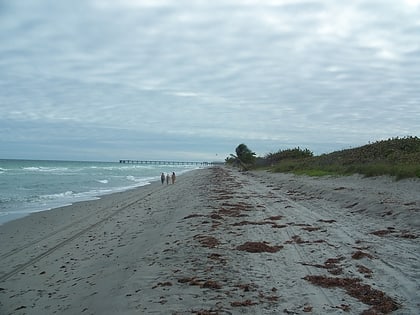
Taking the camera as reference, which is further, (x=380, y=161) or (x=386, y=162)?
(x=380, y=161)

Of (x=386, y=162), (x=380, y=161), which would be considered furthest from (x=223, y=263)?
(x=380, y=161)

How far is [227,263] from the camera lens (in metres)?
7.90

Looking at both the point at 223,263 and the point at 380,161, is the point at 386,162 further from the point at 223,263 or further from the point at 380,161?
the point at 223,263

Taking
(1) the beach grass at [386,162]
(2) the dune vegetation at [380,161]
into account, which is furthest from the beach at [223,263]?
(2) the dune vegetation at [380,161]

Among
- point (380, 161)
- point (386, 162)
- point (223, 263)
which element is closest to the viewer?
point (223, 263)

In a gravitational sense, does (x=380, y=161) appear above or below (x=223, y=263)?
above

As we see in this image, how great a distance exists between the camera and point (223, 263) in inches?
311

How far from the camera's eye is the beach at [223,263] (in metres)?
5.91

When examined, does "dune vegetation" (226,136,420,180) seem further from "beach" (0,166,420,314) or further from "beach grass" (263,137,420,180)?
"beach" (0,166,420,314)

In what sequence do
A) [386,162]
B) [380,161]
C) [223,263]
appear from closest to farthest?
[223,263]
[386,162]
[380,161]

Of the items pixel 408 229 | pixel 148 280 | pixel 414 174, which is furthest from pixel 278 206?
pixel 148 280

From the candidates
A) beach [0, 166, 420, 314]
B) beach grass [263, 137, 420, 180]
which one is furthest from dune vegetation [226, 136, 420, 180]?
beach [0, 166, 420, 314]

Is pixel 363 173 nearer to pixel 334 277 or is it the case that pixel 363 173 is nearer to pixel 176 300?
pixel 334 277

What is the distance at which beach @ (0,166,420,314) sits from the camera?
19.4ft
